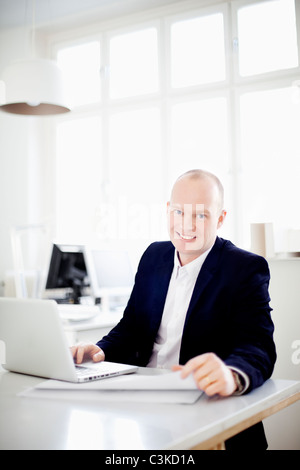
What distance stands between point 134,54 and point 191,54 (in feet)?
2.13

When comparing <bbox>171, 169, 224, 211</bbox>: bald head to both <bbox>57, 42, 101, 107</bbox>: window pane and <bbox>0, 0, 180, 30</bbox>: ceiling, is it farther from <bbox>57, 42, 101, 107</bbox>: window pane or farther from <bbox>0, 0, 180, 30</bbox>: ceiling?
<bbox>57, 42, 101, 107</bbox>: window pane

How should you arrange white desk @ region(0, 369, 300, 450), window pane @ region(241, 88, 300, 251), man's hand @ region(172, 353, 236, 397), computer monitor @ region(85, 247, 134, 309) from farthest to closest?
window pane @ region(241, 88, 300, 251) → computer monitor @ region(85, 247, 134, 309) → man's hand @ region(172, 353, 236, 397) → white desk @ region(0, 369, 300, 450)

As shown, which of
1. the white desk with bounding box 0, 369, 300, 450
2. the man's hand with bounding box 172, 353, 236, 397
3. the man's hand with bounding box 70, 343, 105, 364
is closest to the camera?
the white desk with bounding box 0, 369, 300, 450

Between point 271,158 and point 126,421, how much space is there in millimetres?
3732

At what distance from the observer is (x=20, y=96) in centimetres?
296

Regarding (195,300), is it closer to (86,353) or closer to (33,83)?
(86,353)

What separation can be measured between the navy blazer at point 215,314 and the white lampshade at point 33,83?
152 centimetres

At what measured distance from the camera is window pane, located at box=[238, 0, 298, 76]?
4.39m

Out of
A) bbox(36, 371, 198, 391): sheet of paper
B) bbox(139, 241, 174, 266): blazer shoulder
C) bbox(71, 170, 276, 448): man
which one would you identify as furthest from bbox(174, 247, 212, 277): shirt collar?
bbox(36, 371, 198, 391): sheet of paper

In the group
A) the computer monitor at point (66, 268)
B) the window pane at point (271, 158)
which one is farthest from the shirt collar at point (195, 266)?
the window pane at point (271, 158)

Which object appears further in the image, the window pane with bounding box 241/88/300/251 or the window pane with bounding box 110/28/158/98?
the window pane with bounding box 110/28/158/98

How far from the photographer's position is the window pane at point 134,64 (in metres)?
5.08

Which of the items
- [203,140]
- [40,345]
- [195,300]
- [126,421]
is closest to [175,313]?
[195,300]

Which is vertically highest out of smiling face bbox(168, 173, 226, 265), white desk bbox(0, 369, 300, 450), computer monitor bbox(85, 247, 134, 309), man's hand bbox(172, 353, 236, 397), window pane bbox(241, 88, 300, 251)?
window pane bbox(241, 88, 300, 251)
